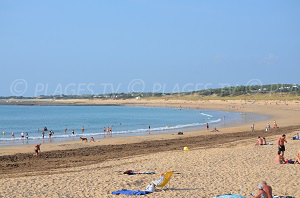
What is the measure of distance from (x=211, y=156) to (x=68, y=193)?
8.33 metres

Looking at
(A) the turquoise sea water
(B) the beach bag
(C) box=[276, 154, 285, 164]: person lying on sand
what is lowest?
(A) the turquoise sea water

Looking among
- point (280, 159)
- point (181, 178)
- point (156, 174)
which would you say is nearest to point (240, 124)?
point (280, 159)

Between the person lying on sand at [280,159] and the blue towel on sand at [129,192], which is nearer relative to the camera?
the blue towel on sand at [129,192]

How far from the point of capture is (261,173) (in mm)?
13766

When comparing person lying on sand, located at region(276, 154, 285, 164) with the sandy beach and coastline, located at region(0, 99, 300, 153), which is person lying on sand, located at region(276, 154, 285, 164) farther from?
coastline, located at region(0, 99, 300, 153)

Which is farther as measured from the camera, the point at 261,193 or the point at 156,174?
the point at 156,174

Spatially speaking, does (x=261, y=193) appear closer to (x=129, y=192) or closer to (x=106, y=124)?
(x=129, y=192)

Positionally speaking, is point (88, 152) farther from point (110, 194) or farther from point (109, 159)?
point (110, 194)

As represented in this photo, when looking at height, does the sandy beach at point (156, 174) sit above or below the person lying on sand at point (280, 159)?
below

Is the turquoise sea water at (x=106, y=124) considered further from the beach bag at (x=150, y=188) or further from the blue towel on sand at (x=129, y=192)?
the beach bag at (x=150, y=188)

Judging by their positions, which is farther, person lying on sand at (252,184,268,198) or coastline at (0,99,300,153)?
coastline at (0,99,300,153)

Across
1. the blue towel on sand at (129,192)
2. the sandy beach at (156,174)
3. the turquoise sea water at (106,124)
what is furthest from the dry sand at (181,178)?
the turquoise sea water at (106,124)

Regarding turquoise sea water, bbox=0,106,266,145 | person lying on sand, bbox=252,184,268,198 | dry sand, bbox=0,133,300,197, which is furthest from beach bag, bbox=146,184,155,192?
turquoise sea water, bbox=0,106,266,145

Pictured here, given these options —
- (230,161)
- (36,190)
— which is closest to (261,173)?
(230,161)
